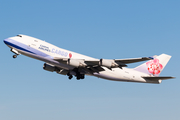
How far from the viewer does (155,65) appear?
45.7 m

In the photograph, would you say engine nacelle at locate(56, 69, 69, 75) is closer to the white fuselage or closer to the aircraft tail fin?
the white fuselage

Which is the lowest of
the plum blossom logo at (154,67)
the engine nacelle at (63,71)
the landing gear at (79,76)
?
the landing gear at (79,76)

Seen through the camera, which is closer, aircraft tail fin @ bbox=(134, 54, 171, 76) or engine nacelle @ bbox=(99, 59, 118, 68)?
engine nacelle @ bbox=(99, 59, 118, 68)

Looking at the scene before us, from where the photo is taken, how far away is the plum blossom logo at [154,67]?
148 feet

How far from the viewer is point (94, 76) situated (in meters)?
41.9

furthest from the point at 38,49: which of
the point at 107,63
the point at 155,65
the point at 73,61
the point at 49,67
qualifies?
the point at 155,65

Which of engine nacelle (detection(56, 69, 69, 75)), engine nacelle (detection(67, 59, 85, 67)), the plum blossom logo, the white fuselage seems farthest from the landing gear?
the plum blossom logo

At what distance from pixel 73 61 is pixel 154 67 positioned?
15.8 metres

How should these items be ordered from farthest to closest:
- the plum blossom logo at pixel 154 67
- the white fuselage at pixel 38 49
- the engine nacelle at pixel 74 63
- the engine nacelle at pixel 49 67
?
the plum blossom logo at pixel 154 67
the engine nacelle at pixel 49 67
the engine nacelle at pixel 74 63
the white fuselage at pixel 38 49

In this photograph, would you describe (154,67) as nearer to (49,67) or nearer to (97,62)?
(97,62)

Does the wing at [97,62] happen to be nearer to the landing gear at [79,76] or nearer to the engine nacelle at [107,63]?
the engine nacelle at [107,63]

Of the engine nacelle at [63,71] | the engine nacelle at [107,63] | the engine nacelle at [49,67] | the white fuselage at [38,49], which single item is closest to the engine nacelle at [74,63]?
the white fuselage at [38,49]

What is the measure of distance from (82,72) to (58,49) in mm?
4941

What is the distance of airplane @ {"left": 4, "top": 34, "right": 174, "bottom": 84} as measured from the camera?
35875 millimetres
